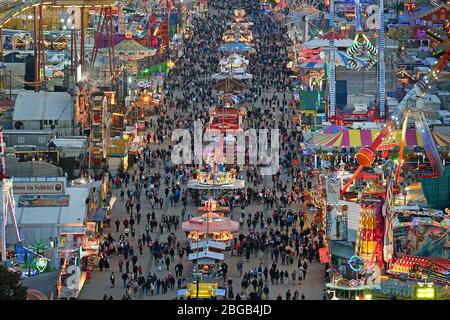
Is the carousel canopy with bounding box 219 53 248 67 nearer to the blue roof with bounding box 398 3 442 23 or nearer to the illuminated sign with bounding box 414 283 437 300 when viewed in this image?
the blue roof with bounding box 398 3 442 23

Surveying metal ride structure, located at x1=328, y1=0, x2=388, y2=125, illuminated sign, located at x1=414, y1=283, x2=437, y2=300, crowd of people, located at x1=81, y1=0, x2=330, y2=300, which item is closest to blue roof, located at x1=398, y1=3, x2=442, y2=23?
crowd of people, located at x1=81, y1=0, x2=330, y2=300

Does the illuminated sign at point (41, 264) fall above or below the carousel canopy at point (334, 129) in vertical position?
below

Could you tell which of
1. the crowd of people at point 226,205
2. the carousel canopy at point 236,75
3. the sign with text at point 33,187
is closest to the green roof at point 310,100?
the crowd of people at point 226,205

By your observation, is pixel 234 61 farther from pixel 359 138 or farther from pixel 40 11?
pixel 359 138

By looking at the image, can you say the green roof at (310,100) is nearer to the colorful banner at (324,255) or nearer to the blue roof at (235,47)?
the blue roof at (235,47)

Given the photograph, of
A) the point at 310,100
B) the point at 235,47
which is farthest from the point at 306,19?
the point at 310,100
